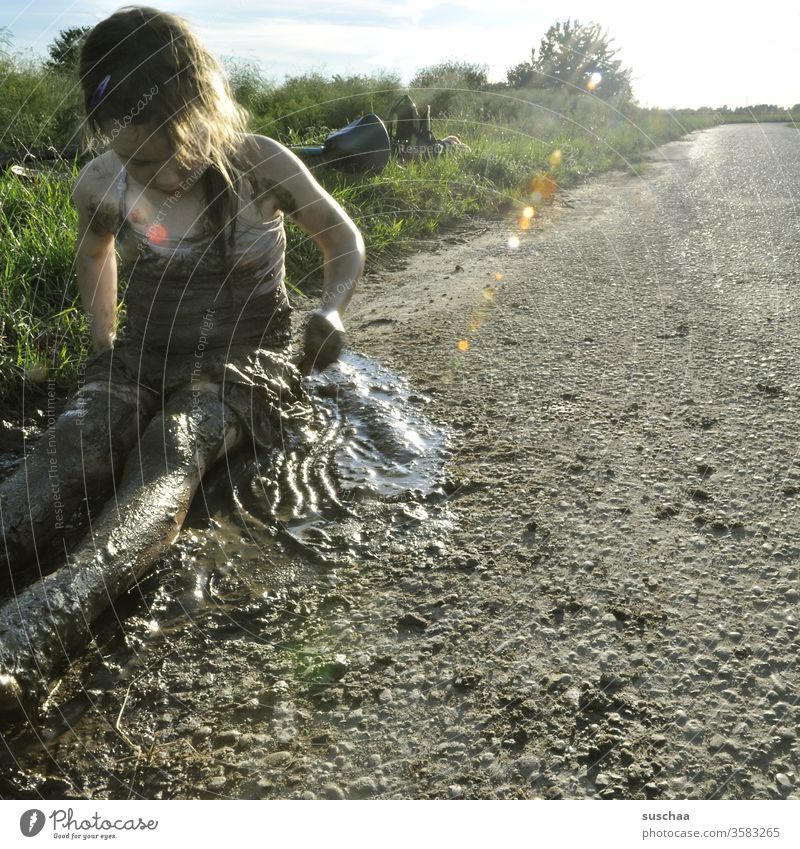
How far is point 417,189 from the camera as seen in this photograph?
5273mm

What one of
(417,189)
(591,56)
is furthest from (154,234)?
(417,189)

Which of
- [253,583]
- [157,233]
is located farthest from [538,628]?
[157,233]

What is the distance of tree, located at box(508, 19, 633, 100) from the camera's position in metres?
2.37

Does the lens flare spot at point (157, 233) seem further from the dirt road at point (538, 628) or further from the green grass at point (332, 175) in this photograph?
the dirt road at point (538, 628)

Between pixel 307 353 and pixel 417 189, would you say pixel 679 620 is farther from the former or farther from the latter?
pixel 417 189

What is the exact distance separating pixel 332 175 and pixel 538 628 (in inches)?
148

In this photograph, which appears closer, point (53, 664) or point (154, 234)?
point (53, 664)

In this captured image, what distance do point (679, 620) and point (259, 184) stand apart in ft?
5.71

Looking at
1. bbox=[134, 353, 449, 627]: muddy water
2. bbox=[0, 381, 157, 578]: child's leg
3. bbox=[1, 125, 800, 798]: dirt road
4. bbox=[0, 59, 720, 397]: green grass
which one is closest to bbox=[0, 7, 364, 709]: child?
bbox=[0, 381, 157, 578]: child's leg

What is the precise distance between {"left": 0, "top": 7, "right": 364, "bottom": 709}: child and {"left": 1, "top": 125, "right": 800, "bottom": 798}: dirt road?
9.4 inches

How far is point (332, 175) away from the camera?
489cm

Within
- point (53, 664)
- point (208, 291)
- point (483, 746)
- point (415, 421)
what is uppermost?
point (208, 291)

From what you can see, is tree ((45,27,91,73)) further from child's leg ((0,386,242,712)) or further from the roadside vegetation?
child's leg ((0,386,242,712))

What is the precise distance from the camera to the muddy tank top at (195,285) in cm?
245
